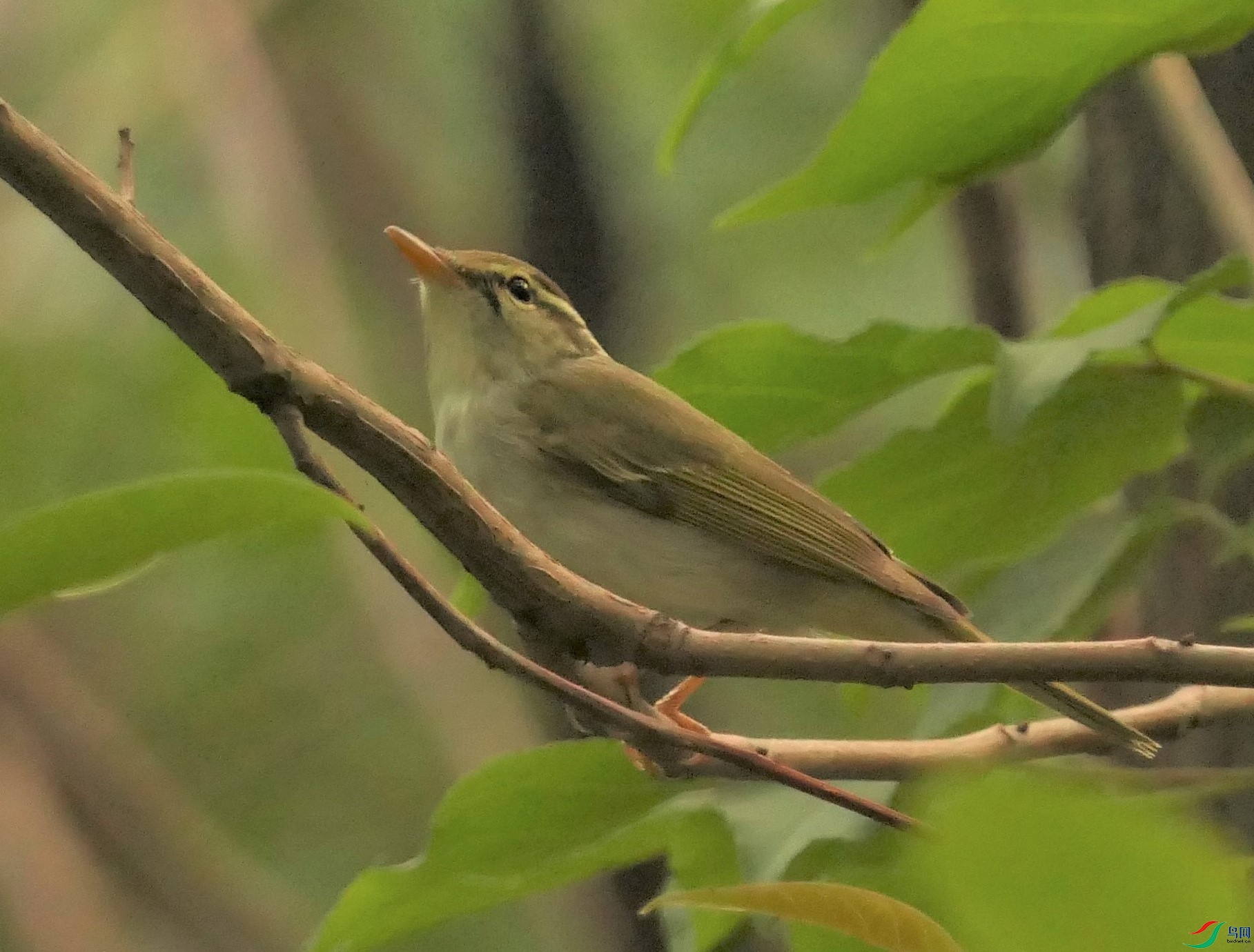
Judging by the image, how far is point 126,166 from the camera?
0.91m

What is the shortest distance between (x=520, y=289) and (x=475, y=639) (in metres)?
1.29

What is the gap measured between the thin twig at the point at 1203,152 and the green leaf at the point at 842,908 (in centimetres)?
98

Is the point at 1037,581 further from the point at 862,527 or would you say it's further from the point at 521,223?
the point at 521,223

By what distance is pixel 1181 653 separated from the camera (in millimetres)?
881

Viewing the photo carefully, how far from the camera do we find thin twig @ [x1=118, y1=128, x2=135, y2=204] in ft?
2.87

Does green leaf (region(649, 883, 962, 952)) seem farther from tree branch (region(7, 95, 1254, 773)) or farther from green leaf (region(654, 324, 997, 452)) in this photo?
green leaf (region(654, 324, 997, 452))

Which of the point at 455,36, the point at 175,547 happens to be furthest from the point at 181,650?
the point at 175,547

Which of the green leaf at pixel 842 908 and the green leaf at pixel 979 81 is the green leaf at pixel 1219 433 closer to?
the green leaf at pixel 979 81

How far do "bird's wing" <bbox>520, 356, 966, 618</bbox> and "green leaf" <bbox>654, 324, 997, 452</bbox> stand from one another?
17cm

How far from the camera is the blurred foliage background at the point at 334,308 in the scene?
2584mm

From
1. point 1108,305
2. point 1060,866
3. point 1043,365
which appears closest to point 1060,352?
point 1043,365

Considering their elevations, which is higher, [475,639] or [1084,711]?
[475,639]

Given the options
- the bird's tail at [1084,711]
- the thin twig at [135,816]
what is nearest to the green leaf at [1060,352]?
the bird's tail at [1084,711]

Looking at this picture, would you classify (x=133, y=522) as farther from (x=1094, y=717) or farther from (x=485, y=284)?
(x=485, y=284)
